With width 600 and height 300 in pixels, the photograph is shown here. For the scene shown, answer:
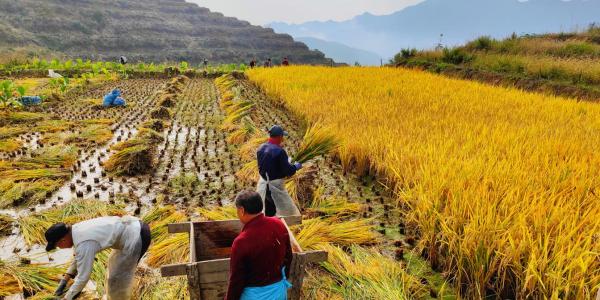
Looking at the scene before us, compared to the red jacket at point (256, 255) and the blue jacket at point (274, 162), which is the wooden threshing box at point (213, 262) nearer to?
the red jacket at point (256, 255)

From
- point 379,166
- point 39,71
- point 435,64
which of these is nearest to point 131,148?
point 379,166

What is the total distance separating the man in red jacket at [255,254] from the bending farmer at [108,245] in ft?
3.40

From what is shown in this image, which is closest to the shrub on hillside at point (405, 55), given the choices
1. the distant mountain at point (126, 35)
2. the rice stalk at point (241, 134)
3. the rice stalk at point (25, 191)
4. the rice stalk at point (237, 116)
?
the rice stalk at point (237, 116)

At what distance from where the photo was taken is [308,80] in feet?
42.9

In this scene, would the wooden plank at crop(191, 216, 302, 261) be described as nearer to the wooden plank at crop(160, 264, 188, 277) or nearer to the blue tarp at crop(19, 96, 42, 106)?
the wooden plank at crop(160, 264, 188, 277)

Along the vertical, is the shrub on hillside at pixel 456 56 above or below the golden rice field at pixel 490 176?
above

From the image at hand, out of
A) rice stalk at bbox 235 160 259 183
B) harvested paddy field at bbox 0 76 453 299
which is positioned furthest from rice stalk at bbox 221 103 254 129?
rice stalk at bbox 235 160 259 183

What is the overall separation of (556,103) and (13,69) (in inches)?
Answer: 967

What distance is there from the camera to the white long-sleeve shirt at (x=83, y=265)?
7.42 feet

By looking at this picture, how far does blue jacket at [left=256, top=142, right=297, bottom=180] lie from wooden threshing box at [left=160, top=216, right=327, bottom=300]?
2.71 feet

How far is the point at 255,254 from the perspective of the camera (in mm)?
1905

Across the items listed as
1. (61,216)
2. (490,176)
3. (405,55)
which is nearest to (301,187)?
(490,176)

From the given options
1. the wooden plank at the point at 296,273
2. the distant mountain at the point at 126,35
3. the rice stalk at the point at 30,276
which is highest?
the distant mountain at the point at 126,35

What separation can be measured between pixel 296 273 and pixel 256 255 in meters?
0.43
